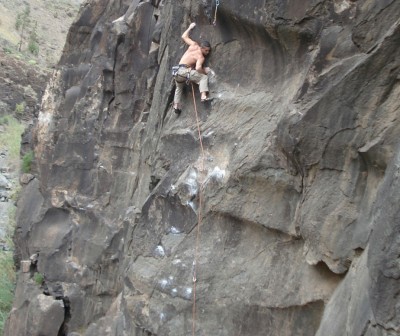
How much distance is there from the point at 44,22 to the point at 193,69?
135ft

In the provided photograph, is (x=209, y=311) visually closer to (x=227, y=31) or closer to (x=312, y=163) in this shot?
(x=312, y=163)

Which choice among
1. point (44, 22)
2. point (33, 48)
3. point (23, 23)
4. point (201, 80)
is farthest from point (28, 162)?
point (44, 22)

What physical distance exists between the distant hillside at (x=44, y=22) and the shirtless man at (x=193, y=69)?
1130 inches

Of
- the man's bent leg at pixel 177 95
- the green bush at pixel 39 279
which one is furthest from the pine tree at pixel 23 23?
the man's bent leg at pixel 177 95

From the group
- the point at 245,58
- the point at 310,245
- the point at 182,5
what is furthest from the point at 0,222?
the point at 310,245

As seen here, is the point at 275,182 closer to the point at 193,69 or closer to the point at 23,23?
the point at 193,69

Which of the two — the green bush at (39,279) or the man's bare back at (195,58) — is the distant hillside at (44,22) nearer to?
the green bush at (39,279)

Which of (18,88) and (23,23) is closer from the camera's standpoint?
(18,88)

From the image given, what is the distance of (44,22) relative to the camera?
45156 millimetres

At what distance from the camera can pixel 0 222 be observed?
63.6ft

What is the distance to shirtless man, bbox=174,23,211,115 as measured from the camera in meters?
7.19

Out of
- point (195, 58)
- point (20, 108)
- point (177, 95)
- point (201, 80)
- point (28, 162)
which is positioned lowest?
point (28, 162)

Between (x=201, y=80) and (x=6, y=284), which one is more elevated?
(x=201, y=80)

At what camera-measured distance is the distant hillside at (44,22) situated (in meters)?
38.6
